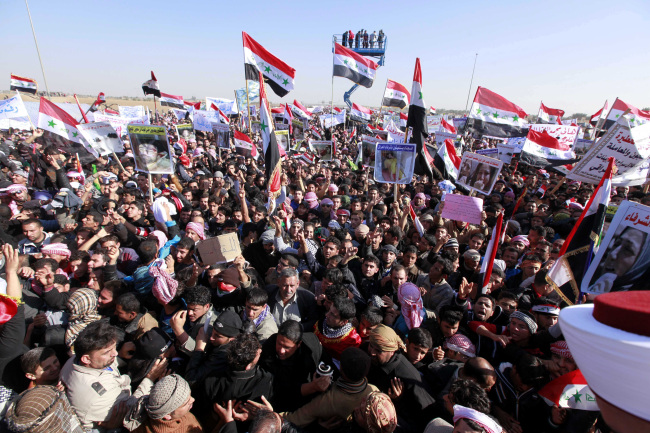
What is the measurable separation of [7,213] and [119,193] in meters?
2.10

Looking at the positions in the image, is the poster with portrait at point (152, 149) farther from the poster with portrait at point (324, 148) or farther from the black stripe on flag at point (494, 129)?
the black stripe on flag at point (494, 129)

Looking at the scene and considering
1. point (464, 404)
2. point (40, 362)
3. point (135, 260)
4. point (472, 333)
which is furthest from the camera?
point (135, 260)

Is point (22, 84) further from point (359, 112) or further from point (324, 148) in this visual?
point (359, 112)

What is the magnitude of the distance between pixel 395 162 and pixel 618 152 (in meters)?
3.50

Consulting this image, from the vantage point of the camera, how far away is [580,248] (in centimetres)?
288

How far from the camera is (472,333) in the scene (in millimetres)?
3248

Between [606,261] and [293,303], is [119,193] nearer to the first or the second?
[293,303]

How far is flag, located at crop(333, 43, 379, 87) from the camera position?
1062 cm

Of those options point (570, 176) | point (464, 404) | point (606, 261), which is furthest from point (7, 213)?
point (570, 176)

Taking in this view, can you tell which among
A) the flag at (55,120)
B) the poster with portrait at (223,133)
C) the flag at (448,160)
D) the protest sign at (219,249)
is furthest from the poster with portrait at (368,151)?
the flag at (55,120)

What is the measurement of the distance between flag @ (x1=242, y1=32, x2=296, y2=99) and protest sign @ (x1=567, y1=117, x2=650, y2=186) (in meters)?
5.92

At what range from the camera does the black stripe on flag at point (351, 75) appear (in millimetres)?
10695

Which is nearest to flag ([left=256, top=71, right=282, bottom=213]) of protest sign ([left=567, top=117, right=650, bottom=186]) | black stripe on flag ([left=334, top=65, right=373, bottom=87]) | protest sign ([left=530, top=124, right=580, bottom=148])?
protest sign ([left=567, top=117, right=650, bottom=186])

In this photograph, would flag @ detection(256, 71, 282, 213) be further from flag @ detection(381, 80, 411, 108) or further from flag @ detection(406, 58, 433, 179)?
flag @ detection(381, 80, 411, 108)
